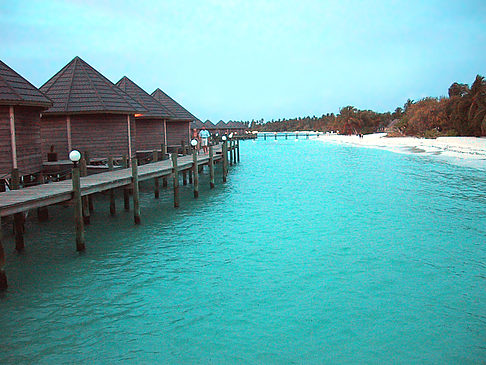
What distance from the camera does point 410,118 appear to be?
220 feet

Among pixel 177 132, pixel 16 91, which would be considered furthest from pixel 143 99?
pixel 16 91

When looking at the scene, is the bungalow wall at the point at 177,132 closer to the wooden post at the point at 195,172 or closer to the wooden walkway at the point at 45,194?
the wooden post at the point at 195,172

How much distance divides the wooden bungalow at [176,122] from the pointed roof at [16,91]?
47.3 feet

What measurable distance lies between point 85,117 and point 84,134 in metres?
0.64

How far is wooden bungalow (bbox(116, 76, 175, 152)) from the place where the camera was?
2430 cm

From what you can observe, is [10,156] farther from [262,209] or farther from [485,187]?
[485,187]

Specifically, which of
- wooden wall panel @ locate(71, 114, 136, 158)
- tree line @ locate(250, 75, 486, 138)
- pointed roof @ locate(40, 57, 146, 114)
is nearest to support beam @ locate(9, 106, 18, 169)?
pointed roof @ locate(40, 57, 146, 114)

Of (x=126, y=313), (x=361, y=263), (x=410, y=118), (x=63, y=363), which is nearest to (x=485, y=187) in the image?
(x=361, y=263)

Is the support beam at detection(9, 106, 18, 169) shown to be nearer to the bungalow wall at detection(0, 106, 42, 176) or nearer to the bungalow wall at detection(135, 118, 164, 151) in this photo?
the bungalow wall at detection(0, 106, 42, 176)

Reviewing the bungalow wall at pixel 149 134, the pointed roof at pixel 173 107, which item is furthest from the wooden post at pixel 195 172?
the pointed roof at pixel 173 107

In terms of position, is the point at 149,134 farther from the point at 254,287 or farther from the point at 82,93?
the point at 254,287

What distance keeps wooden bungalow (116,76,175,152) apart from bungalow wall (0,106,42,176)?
9484mm

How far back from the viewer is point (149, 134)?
82.5 feet

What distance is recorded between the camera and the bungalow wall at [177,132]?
29380mm
